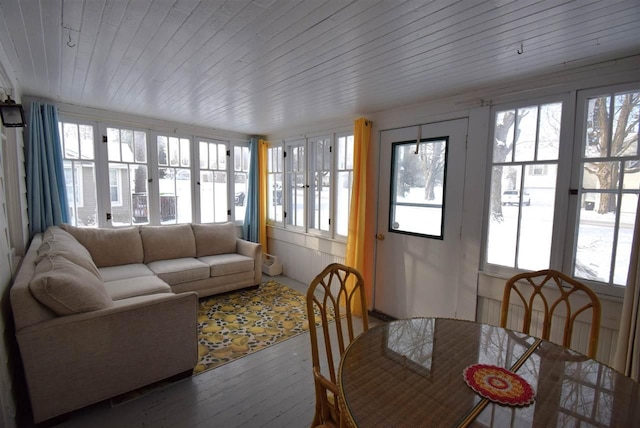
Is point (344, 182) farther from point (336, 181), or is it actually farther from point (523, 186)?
point (523, 186)

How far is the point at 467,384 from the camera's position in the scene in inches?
40.6

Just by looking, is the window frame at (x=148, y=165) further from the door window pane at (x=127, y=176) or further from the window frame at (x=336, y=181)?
the window frame at (x=336, y=181)

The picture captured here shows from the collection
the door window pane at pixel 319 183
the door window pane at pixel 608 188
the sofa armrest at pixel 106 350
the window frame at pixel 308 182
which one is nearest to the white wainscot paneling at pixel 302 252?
the window frame at pixel 308 182

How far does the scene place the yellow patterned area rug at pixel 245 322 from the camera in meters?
2.54

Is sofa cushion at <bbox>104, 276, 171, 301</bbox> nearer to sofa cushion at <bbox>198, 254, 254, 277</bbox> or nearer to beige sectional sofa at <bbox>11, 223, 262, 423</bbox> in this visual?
beige sectional sofa at <bbox>11, 223, 262, 423</bbox>

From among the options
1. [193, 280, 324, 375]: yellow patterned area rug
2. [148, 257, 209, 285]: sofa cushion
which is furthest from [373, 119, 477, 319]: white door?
[148, 257, 209, 285]: sofa cushion

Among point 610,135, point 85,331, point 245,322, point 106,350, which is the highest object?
point 610,135

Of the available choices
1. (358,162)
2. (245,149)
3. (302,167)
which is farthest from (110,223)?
(358,162)

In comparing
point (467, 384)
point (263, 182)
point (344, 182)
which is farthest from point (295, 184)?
point (467, 384)

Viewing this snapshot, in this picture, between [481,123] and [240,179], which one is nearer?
[481,123]

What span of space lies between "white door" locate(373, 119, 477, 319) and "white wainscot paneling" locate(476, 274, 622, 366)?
14 centimetres

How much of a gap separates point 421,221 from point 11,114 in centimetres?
329

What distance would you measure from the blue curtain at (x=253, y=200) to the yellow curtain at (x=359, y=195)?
6.93 feet

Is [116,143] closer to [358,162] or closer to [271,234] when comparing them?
[271,234]
